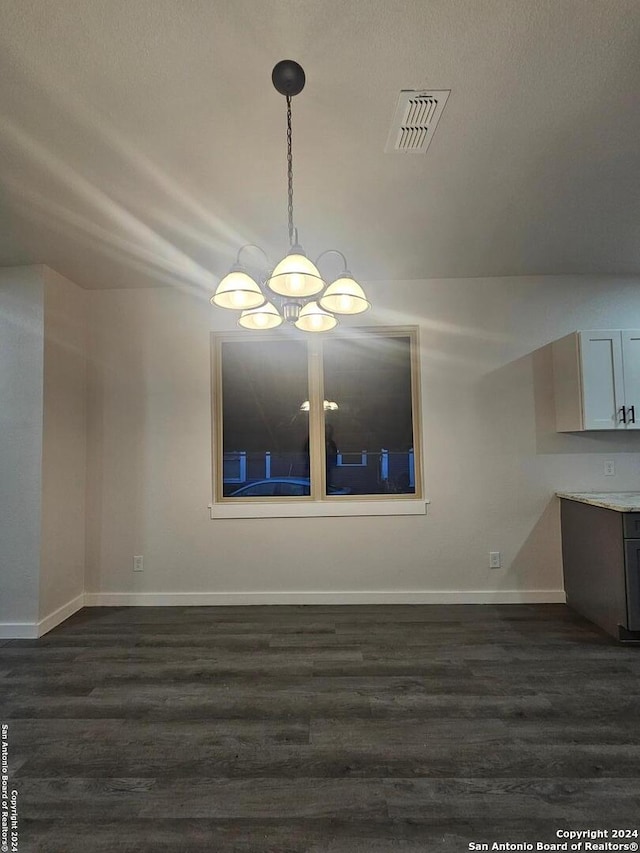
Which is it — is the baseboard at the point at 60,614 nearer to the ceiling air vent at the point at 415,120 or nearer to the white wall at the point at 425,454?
the white wall at the point at 425,454

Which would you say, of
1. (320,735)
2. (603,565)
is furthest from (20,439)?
(603,565)

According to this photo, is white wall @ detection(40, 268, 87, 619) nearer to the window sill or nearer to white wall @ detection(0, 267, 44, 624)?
white wall @ detection(0, 267, 44, 624)

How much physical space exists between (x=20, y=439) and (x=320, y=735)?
2.84 metres

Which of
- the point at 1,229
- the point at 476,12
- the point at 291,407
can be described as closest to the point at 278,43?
the point at 476,12

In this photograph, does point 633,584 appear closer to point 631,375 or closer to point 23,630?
point 631,375

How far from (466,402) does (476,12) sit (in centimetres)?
263

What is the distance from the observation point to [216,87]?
164cm

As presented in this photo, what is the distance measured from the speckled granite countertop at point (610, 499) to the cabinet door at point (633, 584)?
0.22m

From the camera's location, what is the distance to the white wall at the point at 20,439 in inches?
122

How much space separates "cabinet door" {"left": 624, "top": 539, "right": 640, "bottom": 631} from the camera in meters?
2.74

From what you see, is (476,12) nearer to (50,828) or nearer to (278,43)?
(278,43)

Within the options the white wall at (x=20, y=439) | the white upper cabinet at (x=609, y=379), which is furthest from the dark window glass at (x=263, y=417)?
the white upper cabinet at (x=609, y=379)

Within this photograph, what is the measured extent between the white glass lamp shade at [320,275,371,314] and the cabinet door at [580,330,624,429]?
2.22m

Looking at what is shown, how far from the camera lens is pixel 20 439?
10.3ft
